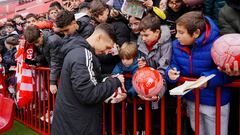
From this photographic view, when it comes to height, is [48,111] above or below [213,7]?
below

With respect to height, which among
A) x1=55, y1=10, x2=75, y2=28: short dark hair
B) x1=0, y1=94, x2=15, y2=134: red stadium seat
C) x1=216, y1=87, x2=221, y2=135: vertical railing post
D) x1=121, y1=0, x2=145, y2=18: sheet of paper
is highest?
x1=121, y1=0, x2=145, y2=18: sheet of paper

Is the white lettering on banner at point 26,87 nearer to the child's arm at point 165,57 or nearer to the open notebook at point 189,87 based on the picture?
the child's arm at point 165,57

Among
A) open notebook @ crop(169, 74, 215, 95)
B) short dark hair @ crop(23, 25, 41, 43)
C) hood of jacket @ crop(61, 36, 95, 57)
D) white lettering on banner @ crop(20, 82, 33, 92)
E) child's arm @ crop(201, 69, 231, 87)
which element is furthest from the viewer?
white lettering on banner @ crop(20, 82, 33, 92)

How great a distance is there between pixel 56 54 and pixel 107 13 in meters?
0.99

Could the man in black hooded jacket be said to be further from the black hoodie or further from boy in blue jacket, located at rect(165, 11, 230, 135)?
boy in blue jacket, located at rect(165, 11, 230, 135)

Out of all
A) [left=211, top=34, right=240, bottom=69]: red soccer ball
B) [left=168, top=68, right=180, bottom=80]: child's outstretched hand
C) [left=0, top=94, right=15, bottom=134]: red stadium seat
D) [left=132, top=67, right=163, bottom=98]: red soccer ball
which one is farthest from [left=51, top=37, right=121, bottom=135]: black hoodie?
[left=0, top=94, right=15, bottom=134]: red stadium seat

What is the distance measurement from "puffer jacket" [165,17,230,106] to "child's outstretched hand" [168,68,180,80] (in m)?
0.04

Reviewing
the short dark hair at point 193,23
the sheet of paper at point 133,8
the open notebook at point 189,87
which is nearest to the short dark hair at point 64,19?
the sheet of paper at point 133,8

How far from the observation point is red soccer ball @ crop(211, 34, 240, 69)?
2.35 m

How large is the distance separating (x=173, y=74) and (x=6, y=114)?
3079 millimetres

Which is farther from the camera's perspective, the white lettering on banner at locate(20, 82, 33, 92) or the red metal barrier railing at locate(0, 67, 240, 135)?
the white lettering on banner at locate(20, 82, 33, 92)

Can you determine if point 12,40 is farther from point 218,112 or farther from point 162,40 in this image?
point 218,112

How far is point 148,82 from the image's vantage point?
281 cm

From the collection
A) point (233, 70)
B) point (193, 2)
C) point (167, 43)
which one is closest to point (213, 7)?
point (193, 2)
